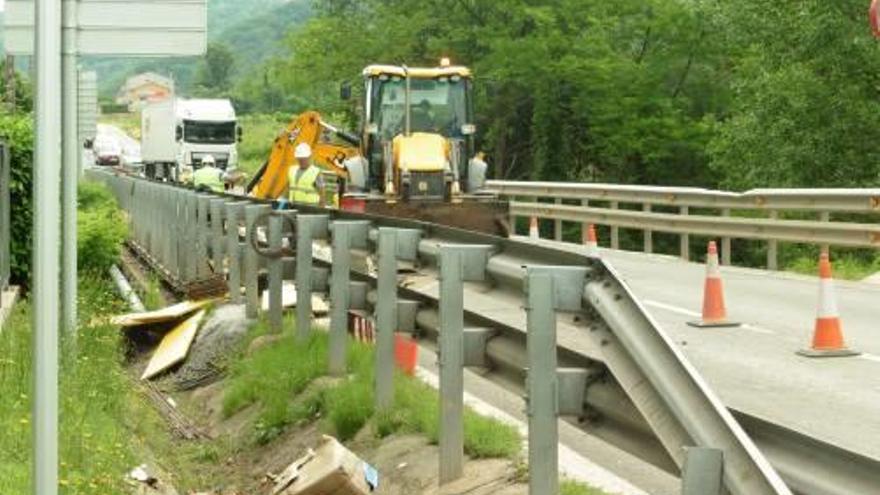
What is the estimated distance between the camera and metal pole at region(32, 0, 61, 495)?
14.6ft

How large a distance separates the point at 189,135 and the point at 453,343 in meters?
56.0

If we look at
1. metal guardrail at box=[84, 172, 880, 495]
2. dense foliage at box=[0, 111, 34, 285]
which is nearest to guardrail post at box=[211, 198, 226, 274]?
dense foliage at box=[0, 111, 34, 285]

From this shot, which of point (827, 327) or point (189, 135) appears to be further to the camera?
point (189, 135)

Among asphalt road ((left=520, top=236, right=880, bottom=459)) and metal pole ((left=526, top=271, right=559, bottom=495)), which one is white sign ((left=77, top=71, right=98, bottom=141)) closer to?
asphalt road ((left=520, top=236, right=880, bottom=459))

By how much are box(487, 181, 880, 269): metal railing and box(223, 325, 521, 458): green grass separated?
28.8 feet

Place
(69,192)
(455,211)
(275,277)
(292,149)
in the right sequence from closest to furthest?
(69,192) → (275,277) → (455,211) → (292,149)

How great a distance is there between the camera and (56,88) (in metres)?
4.53

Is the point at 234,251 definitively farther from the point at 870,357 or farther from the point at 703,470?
the point at 703,470

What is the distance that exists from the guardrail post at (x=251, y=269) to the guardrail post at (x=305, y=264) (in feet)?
6.60

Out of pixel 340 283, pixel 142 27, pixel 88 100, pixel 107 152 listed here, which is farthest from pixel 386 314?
pixel 107 152

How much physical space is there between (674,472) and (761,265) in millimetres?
27663

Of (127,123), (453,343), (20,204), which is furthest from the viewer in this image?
(127,123)

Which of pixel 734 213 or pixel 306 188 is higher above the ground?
pixel 306 188

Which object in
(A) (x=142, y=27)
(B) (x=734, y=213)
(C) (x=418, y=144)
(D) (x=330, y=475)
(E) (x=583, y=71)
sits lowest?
(D) (x=330, y=475)
